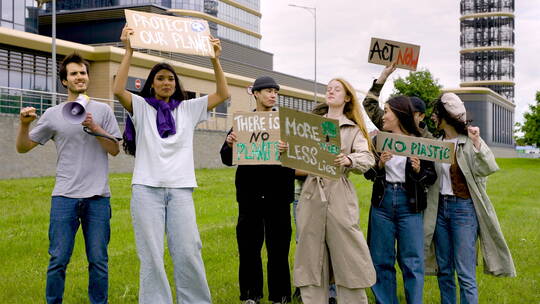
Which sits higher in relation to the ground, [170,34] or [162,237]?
[170,34]

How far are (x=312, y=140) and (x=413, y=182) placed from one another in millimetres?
1128

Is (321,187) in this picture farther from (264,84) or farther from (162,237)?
(264,84)

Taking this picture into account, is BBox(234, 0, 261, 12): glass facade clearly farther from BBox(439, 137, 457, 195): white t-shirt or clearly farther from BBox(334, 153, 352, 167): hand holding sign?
BBox(334, 153, 352, 167): hand holding sign

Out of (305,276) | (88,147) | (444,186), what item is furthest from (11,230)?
A: (444,186)

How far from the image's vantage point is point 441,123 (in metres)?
5.43

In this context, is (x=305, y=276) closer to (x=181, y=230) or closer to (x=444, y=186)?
(x=181, y=230)

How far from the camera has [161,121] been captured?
15.2 ft

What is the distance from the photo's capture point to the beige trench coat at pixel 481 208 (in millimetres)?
A: 5102

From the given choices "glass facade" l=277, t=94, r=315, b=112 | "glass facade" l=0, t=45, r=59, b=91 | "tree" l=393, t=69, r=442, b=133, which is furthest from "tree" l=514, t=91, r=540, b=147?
"glass facade" l=0, t=45, r=59, b=91

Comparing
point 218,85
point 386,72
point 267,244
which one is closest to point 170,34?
point 218,85

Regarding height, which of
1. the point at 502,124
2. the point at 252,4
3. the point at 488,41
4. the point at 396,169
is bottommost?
the point at 396,169

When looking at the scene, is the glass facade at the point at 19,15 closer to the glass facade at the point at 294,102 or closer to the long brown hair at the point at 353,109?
the glass facade at the point at 294,102

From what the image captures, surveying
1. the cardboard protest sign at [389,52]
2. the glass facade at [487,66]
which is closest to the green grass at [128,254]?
the cardboard protest sign at [389,52]

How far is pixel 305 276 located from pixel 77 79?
2.55 meters
